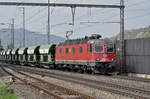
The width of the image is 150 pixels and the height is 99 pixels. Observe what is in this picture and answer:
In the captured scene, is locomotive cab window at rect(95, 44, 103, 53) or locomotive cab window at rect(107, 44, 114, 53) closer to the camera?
locomotive cab window at rect(95, 44, 103, 53)

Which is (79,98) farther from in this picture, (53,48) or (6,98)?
(53,48)

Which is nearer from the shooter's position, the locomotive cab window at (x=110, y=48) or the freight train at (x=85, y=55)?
the freight train at (x=85, y=55)

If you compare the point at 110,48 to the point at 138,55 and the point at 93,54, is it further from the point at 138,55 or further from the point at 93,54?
the point at 138,55

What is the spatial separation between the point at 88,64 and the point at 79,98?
47.4 feet

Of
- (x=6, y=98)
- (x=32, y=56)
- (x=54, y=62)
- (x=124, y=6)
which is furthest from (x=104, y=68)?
(x=32, y=56)

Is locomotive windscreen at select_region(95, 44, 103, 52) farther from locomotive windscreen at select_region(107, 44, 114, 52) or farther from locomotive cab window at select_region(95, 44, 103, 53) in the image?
locomotive windscreen at select_region(107, 44, 114, 52)

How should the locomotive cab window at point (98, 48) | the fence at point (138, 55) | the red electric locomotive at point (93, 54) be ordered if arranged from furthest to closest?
the locomotive cab window at point (98, 48)
the red electric locomotive at point (93, 54)
the fence at point (138, 55)

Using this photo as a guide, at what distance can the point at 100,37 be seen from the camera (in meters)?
28.8

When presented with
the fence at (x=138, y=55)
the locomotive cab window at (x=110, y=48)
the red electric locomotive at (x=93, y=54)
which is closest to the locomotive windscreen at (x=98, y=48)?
the red electric locomotive at (x=93, y=54)

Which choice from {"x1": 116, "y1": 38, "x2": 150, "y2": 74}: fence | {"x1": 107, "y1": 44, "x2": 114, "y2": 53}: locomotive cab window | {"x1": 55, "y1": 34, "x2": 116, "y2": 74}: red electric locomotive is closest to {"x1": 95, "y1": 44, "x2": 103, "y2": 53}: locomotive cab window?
{"x1": 55, "y1": 34, "x2": 116, "y2": 74}: red electric locomotive

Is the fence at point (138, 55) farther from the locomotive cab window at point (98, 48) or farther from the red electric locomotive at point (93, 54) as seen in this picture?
the locomotive cab window at point (98, 48)

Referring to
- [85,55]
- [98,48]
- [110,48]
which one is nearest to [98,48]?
[98,48]

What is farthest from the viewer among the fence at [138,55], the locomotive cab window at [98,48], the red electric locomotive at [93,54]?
the locomotive cab window at [98,48]

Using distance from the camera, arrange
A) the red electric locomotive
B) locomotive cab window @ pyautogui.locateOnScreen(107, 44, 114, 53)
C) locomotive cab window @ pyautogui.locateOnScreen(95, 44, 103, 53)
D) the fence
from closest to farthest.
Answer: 1. the fence
2. the red electric locomotive
3. locomotive cab window @ pyautogui.locateOnScreen(95, 44, 103, 53)
4. locomotive cab window @ pyautogui.locateOnScreen(107, 44, 114, 53)
